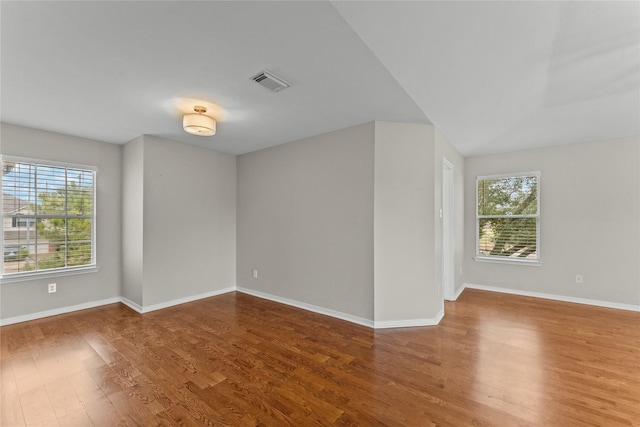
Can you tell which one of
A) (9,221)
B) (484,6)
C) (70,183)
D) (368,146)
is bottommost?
(9,221)

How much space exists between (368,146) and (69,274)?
14.4ft

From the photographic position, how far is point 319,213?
3.76m

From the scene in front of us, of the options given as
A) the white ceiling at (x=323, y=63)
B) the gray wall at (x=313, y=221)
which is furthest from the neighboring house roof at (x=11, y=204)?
the gray wall at (x=313, y=221)

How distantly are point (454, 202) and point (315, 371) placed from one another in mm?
3435

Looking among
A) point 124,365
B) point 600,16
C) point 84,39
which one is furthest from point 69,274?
point 600,16

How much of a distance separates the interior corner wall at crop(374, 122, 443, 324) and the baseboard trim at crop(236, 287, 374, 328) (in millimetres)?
403

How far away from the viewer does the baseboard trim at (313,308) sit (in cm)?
331

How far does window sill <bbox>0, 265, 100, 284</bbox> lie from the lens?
327 centimetres

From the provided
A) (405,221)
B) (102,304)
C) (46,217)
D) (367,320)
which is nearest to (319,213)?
(405,221)

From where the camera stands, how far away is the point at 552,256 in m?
4.31

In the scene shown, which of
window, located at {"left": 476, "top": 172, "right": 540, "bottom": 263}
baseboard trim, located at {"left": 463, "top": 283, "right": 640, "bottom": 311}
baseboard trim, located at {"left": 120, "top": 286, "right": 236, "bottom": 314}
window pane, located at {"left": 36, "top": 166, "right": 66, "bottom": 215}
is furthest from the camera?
window, located at {"left": 476, "top": 172, "right": 540, "bottom": 263}

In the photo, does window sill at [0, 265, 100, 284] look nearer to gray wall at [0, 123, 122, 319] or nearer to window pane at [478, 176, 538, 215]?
gray wall at [0, 123, 122, 319]

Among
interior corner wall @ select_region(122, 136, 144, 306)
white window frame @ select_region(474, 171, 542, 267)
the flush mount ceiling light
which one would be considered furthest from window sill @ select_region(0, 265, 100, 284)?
white window frame @ select_region(474, 171, 542, 267)

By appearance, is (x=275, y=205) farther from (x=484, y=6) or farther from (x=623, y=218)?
(x=623, y=218)
